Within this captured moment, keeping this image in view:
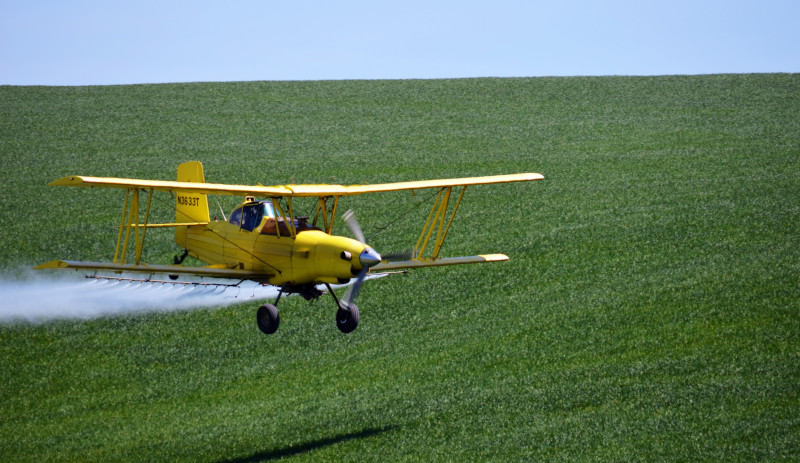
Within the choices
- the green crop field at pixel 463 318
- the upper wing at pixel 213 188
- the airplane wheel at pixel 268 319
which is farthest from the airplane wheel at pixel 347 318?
the green crop field at pixel 463 318

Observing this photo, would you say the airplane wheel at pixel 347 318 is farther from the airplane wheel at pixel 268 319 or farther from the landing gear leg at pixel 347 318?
the airplane wheel at pixel 268 319

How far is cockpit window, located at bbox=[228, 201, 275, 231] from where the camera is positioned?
843 inches

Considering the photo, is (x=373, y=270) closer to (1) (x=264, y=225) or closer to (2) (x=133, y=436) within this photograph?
(1) (x=264, y=225)

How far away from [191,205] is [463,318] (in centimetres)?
1526

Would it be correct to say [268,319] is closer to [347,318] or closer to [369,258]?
[347,318]

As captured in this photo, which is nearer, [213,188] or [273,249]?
[213,188]

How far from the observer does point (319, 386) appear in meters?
33.0

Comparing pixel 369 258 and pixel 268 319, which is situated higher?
pixel 369 258

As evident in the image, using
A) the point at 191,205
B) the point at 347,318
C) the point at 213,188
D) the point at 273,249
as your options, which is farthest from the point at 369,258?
the point at 191,205

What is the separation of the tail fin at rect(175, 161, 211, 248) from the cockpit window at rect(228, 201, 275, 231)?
3352 mm

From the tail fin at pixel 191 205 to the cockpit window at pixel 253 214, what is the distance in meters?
3.35

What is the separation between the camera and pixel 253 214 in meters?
21.6

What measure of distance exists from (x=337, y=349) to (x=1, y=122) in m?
37.2

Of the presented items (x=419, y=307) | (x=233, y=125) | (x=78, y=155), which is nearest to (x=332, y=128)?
(x=233, y=125)
